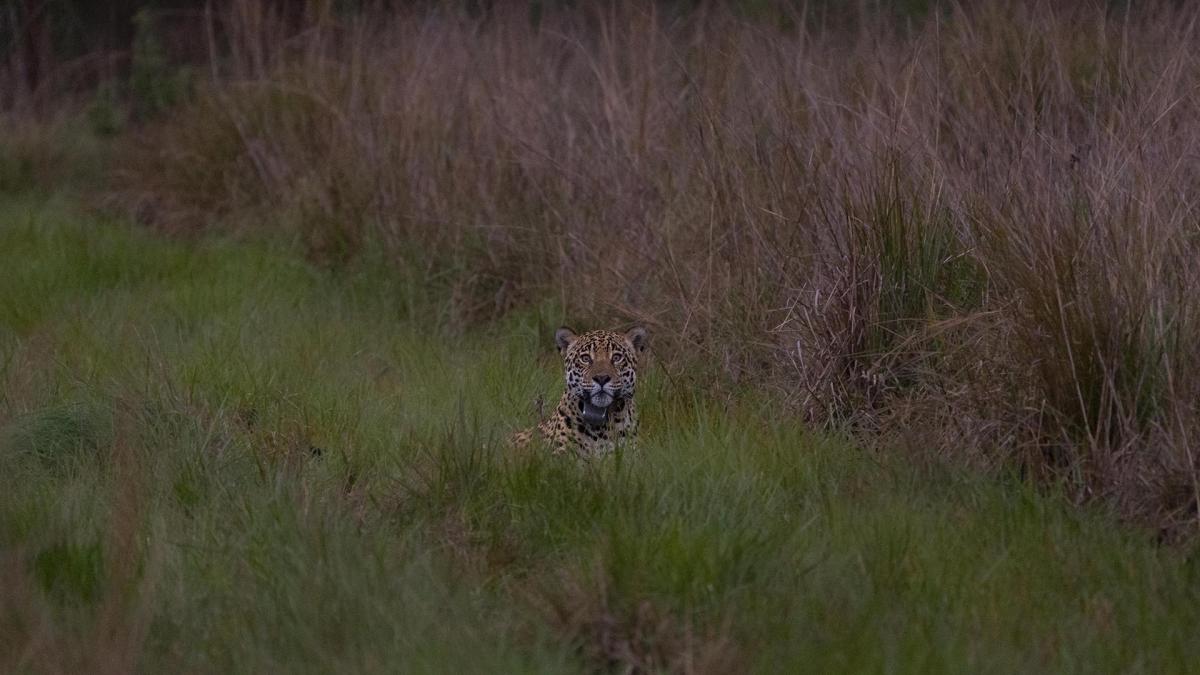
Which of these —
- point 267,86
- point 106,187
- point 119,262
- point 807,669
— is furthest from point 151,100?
point 807,669

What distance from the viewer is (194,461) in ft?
17.2

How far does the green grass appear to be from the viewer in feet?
12.7

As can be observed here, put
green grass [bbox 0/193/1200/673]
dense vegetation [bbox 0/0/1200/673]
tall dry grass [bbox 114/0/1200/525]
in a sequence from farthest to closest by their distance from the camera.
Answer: tall dry grass [bbox 114/0/1200/525] → dense vegetation [bbox 0/0/1200/673] → green grass [bbox 0/193/1200/673]

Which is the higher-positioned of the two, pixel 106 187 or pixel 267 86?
pixel 267 86

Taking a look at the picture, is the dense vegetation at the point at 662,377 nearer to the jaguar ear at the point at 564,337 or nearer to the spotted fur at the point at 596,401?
the spotted fur at the point at 596,401

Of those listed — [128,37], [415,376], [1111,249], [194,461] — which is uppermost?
[1111,249]

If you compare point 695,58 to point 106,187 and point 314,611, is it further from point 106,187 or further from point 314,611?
point 314,611

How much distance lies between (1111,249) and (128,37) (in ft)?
47.5

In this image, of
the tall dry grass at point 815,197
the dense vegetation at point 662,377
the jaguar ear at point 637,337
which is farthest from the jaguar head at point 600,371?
the tall dry grass at point 815,197

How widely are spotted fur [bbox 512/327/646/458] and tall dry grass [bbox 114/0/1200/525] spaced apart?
0.51 meters

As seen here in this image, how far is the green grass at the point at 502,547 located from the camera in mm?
3865

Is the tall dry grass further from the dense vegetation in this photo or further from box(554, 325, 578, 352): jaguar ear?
box(554, 325, 578, 352): jaguar ear

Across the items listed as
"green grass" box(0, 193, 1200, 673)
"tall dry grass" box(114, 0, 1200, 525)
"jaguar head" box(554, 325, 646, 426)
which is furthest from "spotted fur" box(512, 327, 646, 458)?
"tall dry grass" box(114, 0, 1200, 525)

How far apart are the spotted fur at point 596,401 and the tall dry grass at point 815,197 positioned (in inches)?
20.2
